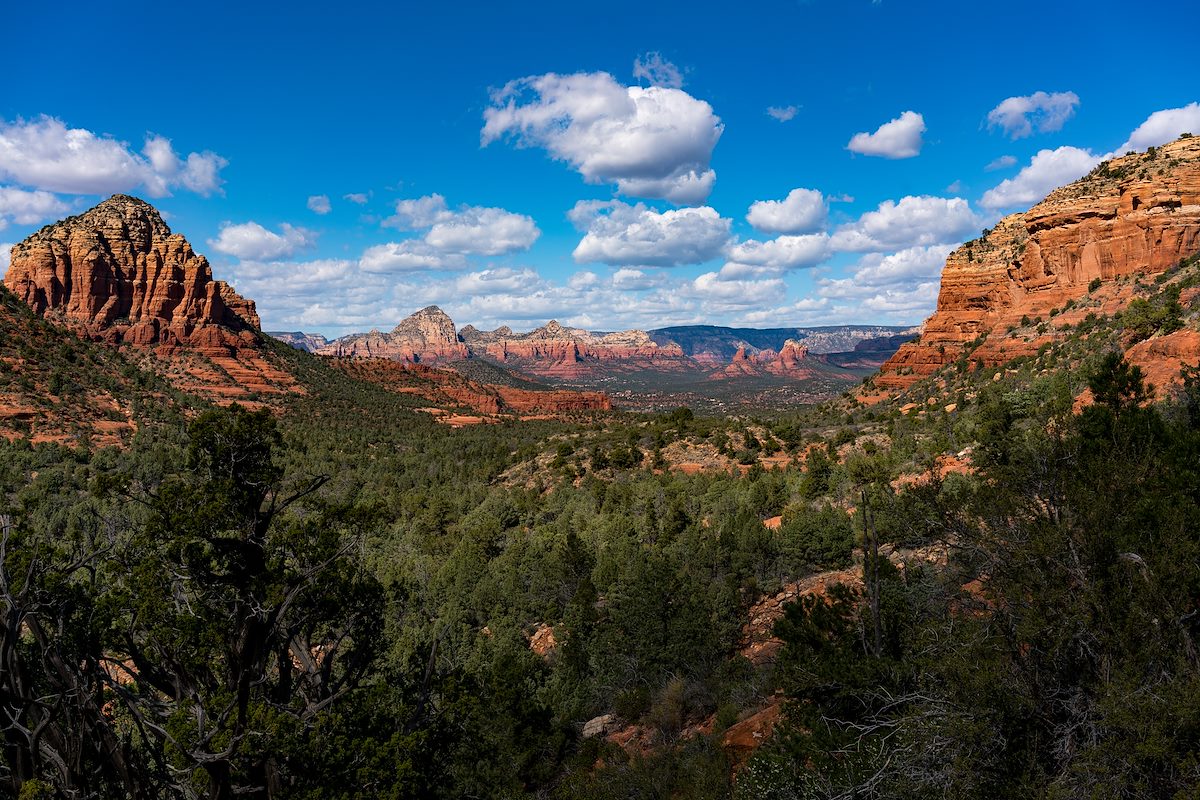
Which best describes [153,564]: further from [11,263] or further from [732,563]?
[11,263]

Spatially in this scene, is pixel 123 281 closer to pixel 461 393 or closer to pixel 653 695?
pixel 461 393

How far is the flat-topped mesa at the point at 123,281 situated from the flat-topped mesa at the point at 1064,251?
111 metres

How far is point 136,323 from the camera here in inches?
3967

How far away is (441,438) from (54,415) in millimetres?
42966

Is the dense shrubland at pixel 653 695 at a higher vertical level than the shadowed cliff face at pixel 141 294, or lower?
lower

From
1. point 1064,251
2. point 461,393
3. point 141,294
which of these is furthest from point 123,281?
point 1064,251

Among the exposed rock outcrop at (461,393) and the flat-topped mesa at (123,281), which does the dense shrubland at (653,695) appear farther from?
the flat-topped mesa at (123,281)

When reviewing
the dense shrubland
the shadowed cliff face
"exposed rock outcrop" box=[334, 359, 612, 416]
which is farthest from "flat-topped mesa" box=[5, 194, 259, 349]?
the dense shrubland

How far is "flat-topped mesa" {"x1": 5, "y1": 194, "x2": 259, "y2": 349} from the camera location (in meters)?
Answer: 97.4

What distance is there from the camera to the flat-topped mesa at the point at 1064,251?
49781 millimetres

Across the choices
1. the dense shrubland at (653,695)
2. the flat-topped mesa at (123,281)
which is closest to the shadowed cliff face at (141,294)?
the flat-topped mesa at (123,281)

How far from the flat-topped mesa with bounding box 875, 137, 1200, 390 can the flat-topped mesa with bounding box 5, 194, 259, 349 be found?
111 m

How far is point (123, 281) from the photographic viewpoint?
337ft

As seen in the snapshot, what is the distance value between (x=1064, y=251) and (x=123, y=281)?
5155 inches
